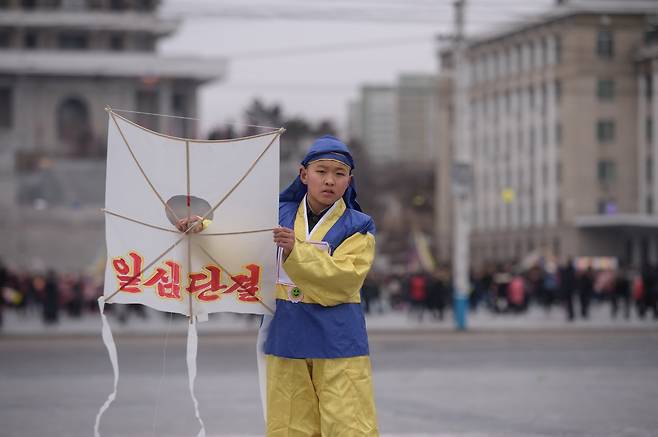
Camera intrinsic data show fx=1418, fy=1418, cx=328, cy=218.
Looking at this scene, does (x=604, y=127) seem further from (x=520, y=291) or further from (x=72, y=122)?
(x=520, y=291)

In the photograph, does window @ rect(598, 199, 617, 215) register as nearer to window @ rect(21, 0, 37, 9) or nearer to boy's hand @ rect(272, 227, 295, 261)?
window @ rect(21, 0, 37, 9)

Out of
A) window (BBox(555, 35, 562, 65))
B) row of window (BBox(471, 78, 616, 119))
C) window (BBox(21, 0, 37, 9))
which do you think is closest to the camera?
row of window (BBox(471, 78, 616, 119))

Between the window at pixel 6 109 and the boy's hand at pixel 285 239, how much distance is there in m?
90.7

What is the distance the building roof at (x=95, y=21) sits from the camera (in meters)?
94.1

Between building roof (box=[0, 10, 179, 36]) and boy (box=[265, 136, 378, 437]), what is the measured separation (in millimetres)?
88235

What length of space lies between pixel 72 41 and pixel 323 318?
311ft

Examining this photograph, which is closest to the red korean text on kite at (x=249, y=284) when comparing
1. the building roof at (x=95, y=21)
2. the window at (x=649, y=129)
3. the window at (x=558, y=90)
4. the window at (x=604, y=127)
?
the window at (x=604, y=127)

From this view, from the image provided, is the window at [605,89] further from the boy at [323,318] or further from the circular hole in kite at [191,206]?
the boy at [323,318]

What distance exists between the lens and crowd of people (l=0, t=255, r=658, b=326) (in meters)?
37.7

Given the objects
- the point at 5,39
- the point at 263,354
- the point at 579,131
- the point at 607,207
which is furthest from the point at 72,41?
the point at 263,354

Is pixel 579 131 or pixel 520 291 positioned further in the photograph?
pixel 579 131

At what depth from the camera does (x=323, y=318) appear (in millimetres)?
6523

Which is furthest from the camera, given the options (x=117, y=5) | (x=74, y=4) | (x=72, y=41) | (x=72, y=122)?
(x=117, y=5)

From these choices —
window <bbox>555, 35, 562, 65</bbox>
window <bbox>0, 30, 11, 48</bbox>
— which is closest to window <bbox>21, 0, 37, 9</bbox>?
window <bbox>0, 30, 11, 48</bbox>
